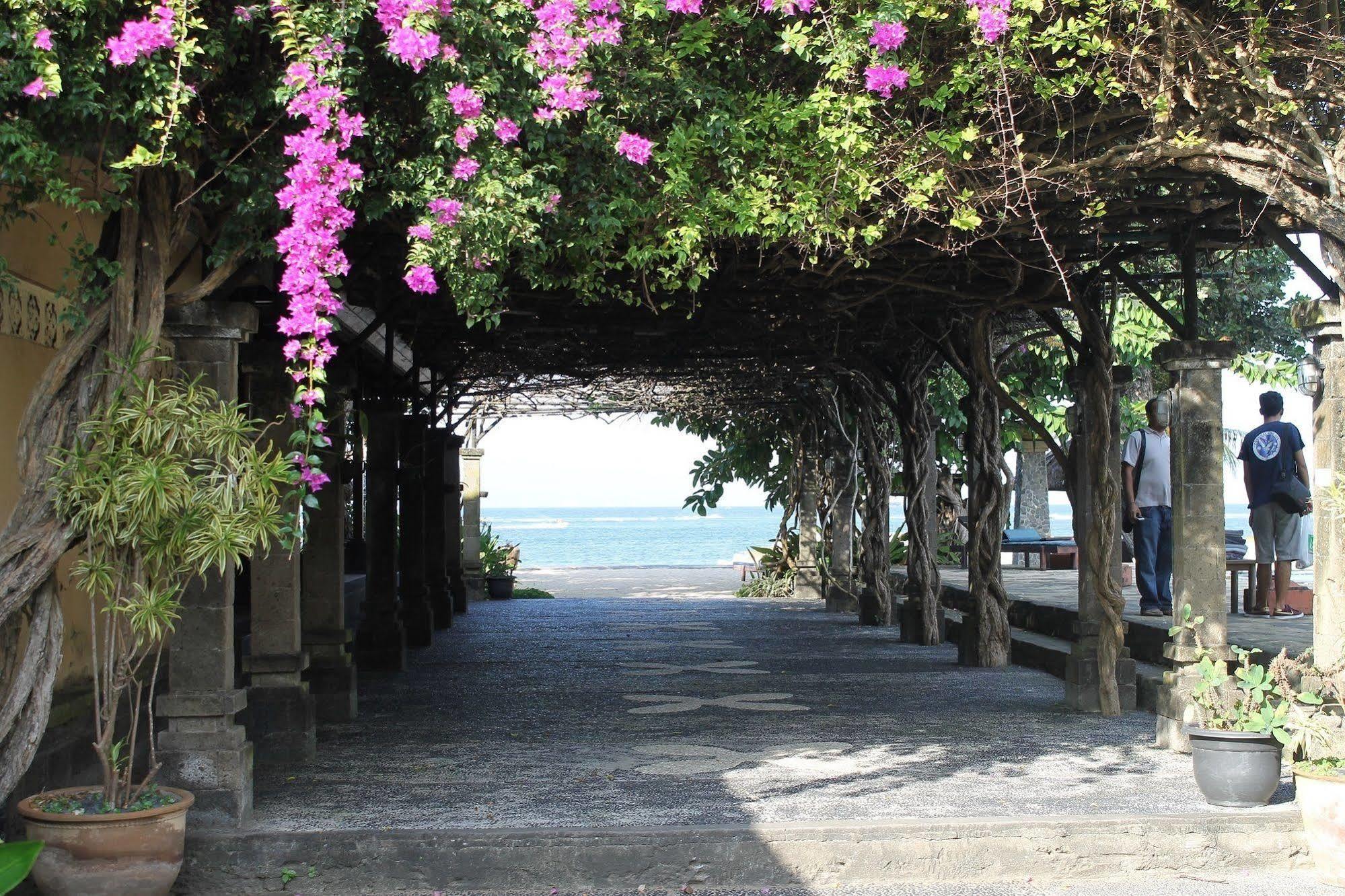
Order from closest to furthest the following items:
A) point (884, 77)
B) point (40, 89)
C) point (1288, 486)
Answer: point (40, 89) → point (884, 77) → point (1288, 486)

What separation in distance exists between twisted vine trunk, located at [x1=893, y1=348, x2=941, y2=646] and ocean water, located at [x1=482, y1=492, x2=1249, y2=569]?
31.4 meters

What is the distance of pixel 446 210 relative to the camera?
5.15m

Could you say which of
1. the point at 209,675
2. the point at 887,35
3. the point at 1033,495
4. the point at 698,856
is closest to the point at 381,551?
the point at 209,675

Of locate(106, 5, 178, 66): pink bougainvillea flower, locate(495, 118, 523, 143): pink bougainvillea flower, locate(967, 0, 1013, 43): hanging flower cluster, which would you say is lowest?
locate(495, 118, 523, 143): pink bougainvillea flower

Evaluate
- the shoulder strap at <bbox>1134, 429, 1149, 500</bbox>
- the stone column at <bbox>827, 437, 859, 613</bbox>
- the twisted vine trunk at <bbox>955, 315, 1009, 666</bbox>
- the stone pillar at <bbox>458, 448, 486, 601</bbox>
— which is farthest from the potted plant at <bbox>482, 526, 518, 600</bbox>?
the shoulder strap at <bbox>1134, 429, 1149, 500</bbox>

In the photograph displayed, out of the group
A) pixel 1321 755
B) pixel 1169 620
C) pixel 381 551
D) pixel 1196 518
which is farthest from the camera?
pixel 381 551

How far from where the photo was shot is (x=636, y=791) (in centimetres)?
657

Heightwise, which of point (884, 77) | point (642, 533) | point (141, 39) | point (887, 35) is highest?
point (887, 35)

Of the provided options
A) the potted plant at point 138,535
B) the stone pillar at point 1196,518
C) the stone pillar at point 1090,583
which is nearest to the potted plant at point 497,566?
the stone pillar at point 1090,583

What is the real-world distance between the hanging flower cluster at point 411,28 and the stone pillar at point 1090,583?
504cm

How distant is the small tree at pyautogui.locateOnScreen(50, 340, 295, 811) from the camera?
500cm

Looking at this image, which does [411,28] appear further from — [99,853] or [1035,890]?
[1035,890]

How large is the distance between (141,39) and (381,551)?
7.73 metres

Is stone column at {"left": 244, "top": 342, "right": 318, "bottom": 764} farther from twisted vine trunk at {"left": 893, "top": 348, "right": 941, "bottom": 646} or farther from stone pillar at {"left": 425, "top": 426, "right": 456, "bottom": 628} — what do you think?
A: stone pillar at {"left": 425, "top": 426, "right": 456, "bottom": 628}
